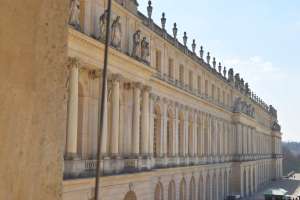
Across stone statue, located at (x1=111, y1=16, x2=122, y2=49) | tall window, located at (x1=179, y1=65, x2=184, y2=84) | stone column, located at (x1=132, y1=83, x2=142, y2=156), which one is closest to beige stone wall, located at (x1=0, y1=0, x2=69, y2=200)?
stone statue, located at (x1=111, y1=16, x2=122, y2=49)

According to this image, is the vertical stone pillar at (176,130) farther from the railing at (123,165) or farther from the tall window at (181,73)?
the tall window at (181,73)

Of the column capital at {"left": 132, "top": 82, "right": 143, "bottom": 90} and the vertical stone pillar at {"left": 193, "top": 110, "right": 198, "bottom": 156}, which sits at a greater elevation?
the column capital at {"left": 132, "top": 82, "right": 143, "bottom": 90}

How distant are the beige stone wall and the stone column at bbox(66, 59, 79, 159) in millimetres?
17206

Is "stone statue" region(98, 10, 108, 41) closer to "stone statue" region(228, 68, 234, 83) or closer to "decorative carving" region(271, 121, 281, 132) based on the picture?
"stone statue" region(228, 68, 234, 83)

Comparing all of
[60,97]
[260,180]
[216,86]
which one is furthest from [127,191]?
[260,180]

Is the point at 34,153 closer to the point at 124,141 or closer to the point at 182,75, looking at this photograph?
the point at 124,141

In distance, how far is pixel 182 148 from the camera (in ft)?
137

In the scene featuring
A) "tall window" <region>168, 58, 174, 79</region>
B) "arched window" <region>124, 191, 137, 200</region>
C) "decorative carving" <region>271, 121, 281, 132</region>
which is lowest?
"arched window" <region>124, 191, 137, 200</region>

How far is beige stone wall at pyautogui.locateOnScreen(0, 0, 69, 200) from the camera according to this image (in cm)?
291

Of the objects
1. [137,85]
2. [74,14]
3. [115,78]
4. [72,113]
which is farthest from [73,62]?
[137,85]

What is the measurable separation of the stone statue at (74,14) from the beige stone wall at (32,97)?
17433 millimetres

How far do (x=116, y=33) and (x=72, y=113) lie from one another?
21.1 feet

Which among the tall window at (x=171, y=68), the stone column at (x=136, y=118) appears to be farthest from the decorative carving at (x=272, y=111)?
the stone column at (x=136, y=118)

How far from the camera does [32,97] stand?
10.1 ft
